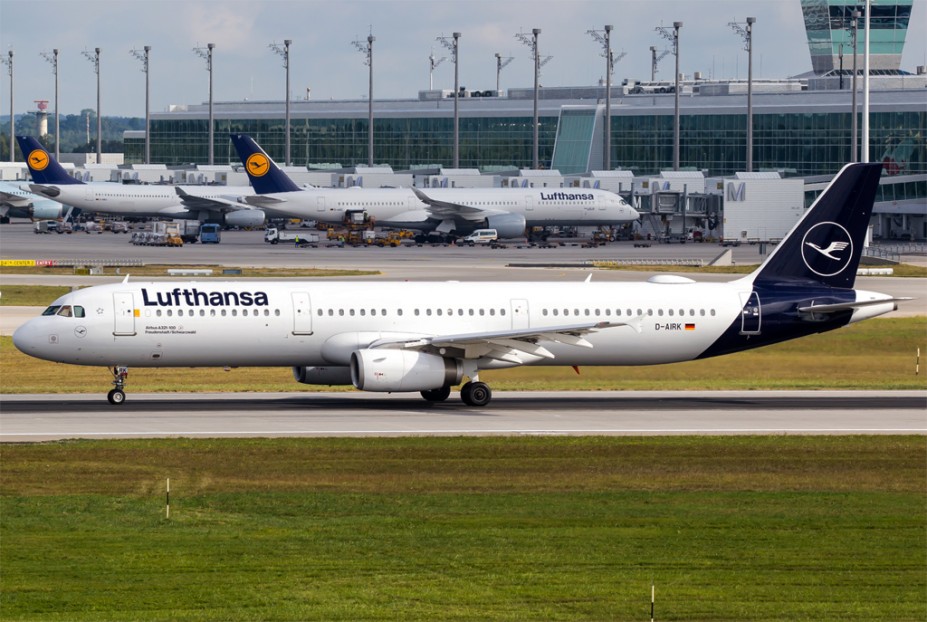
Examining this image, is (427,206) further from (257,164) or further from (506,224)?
(257,164)

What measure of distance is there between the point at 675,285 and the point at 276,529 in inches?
1015

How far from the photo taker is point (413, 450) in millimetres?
36406

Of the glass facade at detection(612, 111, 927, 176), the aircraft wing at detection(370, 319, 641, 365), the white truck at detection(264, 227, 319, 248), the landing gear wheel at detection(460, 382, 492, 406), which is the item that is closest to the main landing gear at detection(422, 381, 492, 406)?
the landing gear wheel at detection(460, 382, 492, 406)

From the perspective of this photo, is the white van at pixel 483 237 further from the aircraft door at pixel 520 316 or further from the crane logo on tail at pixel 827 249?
the aircraft door at pixel 520 316

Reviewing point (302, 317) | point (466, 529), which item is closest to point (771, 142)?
point (302, 317)

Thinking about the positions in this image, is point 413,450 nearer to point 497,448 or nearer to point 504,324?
point 497,448

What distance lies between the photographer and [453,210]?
136250 mm

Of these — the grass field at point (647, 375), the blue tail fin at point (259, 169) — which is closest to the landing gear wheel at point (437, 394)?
the grass field at point (647, 375)

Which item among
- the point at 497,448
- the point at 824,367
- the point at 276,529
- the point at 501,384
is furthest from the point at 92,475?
the point at 824,367

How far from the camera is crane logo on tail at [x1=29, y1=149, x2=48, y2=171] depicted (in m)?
155

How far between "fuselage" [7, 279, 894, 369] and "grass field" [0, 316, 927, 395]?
3.08 metres

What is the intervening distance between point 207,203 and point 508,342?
109 m

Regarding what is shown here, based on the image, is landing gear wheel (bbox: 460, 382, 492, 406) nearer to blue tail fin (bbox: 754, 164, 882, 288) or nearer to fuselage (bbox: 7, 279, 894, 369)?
fuselage (bbox: 7, 279, 894, 369)

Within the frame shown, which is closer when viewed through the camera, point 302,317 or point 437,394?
point 302,317
